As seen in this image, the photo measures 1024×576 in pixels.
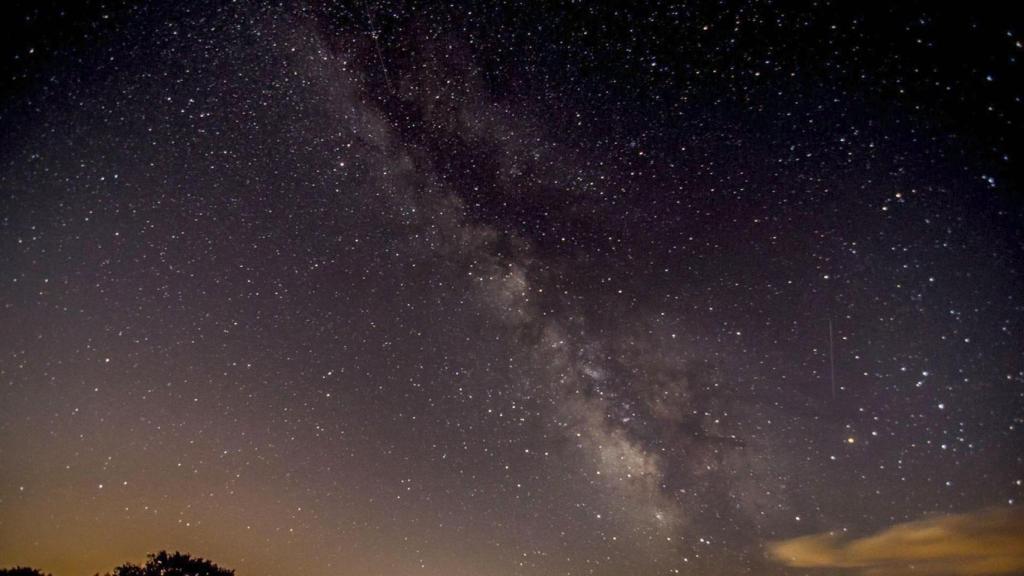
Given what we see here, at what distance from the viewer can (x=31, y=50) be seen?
13.7ft

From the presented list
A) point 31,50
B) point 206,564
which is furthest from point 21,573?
point 31,50

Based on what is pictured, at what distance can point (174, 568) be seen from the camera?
11898mm

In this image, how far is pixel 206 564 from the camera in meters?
12.6

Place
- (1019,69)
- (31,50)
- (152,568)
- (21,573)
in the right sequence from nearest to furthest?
(1019,69), (31,50), (21,573), (152,568)

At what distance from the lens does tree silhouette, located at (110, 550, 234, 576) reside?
1142 centimetres

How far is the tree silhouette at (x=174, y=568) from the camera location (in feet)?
37.5

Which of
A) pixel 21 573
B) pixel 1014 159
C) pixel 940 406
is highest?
→ pixel 1014 159

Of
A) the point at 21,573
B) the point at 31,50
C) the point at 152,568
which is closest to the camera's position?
the point at 31,50

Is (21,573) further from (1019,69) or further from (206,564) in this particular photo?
(1019,69)

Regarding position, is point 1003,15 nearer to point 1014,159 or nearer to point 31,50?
point 1014,159

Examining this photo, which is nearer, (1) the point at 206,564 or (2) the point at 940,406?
(2) the point at 940,406

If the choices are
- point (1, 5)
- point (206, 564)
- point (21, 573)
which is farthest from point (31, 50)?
point (206, 564)

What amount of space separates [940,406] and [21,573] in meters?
18.7

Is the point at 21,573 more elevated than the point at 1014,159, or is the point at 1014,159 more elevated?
the point at 1014,159
